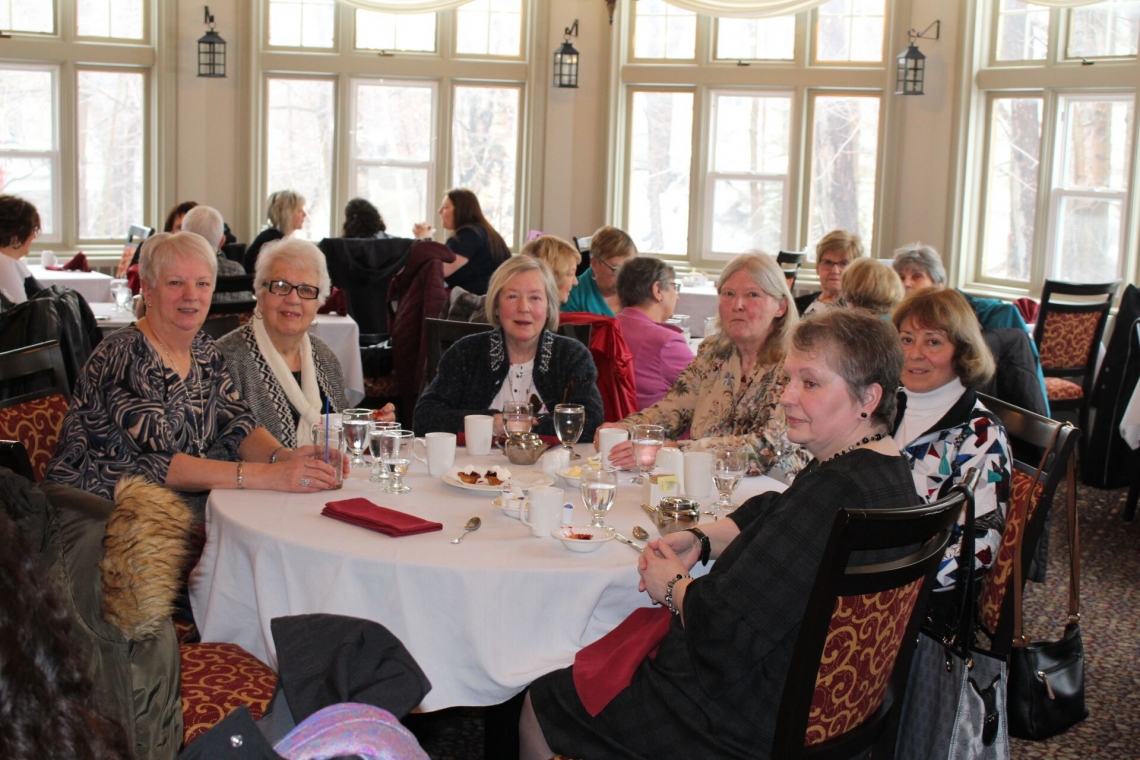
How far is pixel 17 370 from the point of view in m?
2.90

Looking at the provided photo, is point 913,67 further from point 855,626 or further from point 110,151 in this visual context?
point 855,626

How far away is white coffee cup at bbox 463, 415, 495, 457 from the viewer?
304 centimetres

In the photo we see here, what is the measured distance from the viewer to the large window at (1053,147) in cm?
782

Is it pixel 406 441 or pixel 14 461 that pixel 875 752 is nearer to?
pixel 406 441

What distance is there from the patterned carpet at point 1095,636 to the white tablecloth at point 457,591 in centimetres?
84

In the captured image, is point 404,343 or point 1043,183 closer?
point 404,343

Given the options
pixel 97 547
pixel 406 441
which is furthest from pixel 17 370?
pixel 97 547

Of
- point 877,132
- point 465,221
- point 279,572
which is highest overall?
point 877,132

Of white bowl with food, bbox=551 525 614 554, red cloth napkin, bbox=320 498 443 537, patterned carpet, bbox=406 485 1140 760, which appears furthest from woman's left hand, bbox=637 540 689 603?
patterned carpet, bbox=406 485 1140 760

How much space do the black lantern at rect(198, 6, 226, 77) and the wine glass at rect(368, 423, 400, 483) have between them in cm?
704

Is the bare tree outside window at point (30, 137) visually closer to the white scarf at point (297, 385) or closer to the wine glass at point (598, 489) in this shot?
the white scarf at point (297, 385)

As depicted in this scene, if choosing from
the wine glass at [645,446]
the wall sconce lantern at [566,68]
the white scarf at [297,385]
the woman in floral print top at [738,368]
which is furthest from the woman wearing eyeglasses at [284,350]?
the wall sconce lantern at [566,68]

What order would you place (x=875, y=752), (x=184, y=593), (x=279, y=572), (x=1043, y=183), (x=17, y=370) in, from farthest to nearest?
1. (x=1043, y=183)
2. (x=17, y=370)
3. (x=184, y=593)
4. (x=279, y=572)
5. (x=875, y=752)

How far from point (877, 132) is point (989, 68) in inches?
37.4
